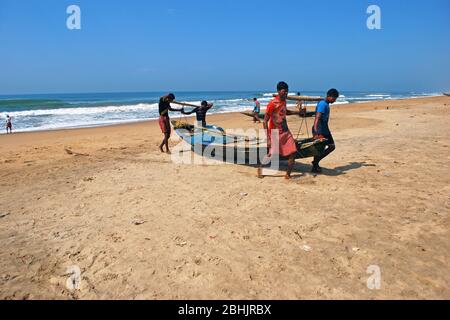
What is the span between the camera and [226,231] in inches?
164

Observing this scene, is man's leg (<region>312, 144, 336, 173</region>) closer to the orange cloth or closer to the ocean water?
the orange cloth

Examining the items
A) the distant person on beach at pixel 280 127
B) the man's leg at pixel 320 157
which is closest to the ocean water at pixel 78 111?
the man's leg at pixel 320 157

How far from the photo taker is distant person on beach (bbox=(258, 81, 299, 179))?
240 inches

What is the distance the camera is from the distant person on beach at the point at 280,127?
240 inches

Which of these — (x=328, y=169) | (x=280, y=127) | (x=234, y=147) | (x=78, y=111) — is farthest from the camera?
(x=78, y=111)

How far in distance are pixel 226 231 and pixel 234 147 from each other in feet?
11.6

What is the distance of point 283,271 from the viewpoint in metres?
3.29

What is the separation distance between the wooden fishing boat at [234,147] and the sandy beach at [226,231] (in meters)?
0.33

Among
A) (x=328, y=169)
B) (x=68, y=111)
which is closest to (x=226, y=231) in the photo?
(x=328, y=169)

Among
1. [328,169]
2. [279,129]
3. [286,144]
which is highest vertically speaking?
[279,129]

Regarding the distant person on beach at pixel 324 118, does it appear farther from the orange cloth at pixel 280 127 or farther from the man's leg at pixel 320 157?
the orange cloth at pixel 280 127

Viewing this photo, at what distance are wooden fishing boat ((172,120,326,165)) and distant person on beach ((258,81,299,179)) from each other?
0.24 metres

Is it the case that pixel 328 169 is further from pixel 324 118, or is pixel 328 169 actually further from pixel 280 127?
pixel 280 127
